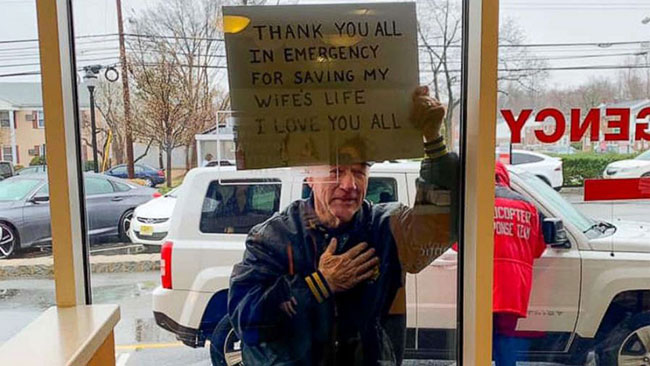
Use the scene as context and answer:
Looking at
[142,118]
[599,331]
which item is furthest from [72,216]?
[599,331]

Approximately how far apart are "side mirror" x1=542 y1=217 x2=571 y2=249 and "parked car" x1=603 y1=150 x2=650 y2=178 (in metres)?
0.24

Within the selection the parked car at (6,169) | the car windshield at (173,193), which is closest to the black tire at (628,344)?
the car windshield at (173,193)

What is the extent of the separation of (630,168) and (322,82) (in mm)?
1114

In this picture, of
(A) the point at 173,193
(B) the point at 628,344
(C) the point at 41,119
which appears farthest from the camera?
(B) the point at 628,344

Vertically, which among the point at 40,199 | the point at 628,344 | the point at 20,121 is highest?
the point at 20,121

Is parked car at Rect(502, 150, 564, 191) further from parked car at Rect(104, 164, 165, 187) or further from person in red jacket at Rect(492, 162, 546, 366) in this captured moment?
parked car at Rect(104, 164, 165, 187)

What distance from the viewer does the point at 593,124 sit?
5.65 ft

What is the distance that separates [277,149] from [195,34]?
47 centimetres

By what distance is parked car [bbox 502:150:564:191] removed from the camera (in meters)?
1.74

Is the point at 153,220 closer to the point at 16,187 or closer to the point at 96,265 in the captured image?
the point at 96,265

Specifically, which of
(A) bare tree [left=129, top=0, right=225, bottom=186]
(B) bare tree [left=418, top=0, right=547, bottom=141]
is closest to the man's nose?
(B) bare tree [left=418, top=0, right=547, bottom=141]

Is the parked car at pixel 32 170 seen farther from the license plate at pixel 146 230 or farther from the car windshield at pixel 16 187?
the license plate at pixel 146 230

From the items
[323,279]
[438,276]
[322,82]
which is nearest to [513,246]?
[438,276]

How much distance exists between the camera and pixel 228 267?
1711 mm
